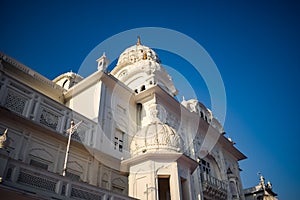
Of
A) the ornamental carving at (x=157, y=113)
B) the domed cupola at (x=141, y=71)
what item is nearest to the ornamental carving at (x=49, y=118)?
the ornamental carving at (x=157, y=113)

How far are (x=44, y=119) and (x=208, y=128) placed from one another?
52.8 feet

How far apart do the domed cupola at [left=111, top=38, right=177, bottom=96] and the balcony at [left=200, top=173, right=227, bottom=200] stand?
8.42 m

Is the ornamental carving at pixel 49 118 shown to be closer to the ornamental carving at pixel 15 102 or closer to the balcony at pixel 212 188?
the ornamental carving at pixel 15 102

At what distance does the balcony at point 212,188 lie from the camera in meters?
19.3

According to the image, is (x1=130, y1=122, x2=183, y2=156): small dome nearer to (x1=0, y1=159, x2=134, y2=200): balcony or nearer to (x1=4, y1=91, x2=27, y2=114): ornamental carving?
(x1=0, y1=159, x2=134, y2=200): balcony

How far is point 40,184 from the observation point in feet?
25.1

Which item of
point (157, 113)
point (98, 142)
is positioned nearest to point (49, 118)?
point (98, 142)

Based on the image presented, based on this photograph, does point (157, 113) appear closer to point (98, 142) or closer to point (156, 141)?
point (156, 141)

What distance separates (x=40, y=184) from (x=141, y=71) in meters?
17.3

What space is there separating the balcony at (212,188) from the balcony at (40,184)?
12.1 meters

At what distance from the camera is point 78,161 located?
12.8 m

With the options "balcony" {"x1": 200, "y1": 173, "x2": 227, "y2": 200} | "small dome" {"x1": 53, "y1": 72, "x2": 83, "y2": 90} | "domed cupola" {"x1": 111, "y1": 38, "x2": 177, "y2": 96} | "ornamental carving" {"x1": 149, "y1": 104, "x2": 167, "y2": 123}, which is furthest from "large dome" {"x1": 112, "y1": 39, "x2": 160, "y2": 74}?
"balcony" {"x1": 200, "y1": 173, "x2": 227, "y2": 200}

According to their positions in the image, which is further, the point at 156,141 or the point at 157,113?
the point at 157,113

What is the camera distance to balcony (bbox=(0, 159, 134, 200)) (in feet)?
22.8
